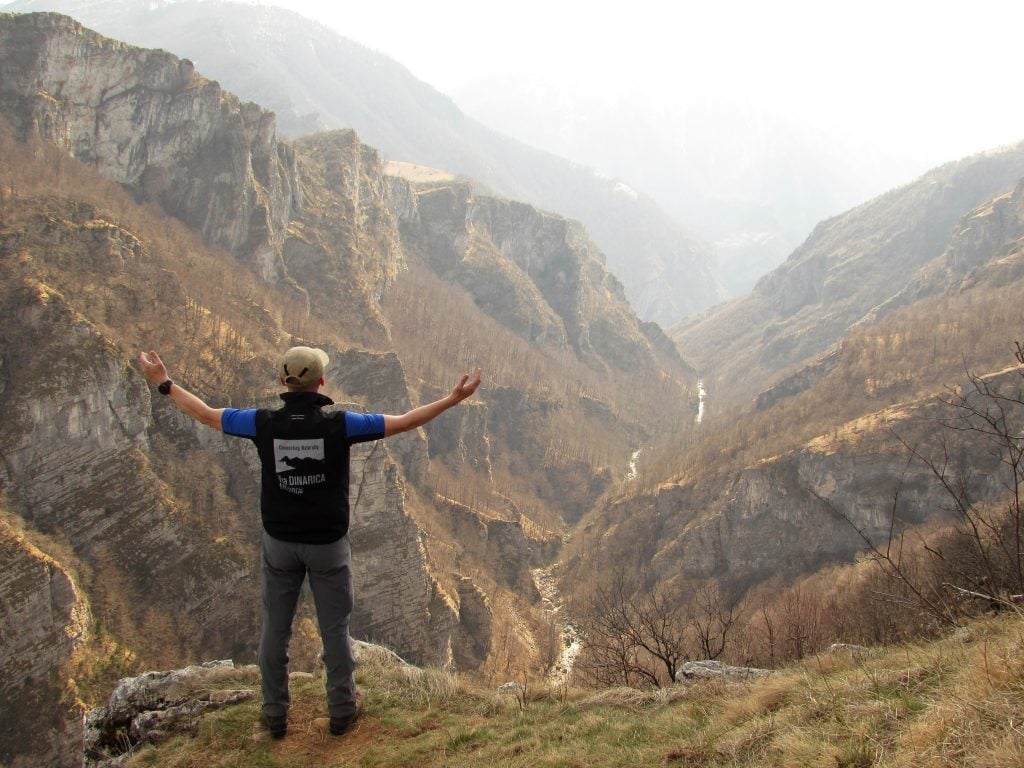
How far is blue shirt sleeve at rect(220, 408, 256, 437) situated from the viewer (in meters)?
6.24

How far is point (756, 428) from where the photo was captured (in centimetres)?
8875

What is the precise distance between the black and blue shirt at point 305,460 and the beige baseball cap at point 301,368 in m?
0.13

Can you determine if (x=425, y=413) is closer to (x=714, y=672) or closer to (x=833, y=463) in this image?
(x=714, y=672)

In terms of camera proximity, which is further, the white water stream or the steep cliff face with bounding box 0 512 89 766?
the white water stream

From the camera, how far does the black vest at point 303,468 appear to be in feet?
19.9

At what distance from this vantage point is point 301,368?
6133 millimetres

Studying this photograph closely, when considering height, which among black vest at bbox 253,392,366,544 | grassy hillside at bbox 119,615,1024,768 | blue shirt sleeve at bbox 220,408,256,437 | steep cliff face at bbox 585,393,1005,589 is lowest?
steep cliff face at bbox 585,393,1005,589

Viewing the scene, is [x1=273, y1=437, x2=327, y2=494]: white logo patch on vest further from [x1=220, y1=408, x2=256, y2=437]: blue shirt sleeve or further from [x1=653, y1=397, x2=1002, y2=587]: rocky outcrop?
[x1=653, y1=397, x2=1002, y2=587]: rocky outcrop

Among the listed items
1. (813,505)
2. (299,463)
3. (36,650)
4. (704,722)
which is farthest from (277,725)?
(813,505)

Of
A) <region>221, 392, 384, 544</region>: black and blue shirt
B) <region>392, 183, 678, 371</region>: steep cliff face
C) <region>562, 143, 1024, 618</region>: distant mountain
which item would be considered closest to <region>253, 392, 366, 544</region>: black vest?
<region>221, 392, 384, 544</region>: black and blue shirt

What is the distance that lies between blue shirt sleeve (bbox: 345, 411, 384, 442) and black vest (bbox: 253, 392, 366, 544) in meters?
0.06

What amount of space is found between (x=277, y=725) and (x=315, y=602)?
172 centimetres

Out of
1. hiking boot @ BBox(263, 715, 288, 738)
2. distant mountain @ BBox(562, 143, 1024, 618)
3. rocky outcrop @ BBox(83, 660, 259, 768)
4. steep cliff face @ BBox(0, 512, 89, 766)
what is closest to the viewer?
hiking boot @ BBox(263, 715, 288, 738)

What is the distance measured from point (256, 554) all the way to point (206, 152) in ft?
188
